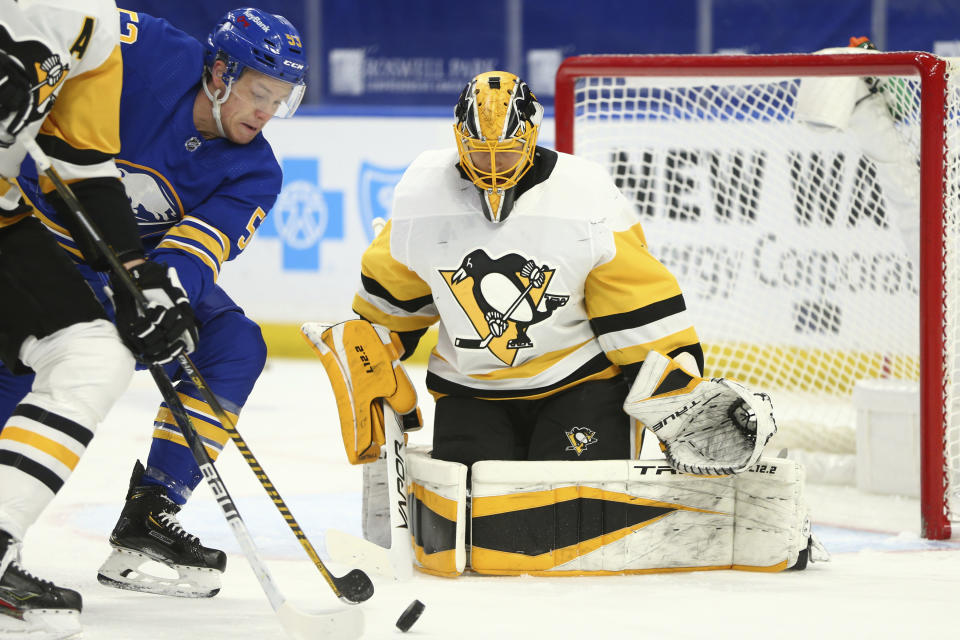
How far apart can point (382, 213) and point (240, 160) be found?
114 inches

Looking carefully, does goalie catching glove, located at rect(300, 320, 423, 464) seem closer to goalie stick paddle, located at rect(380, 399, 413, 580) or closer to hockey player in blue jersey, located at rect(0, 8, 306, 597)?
goalie stick paddle, located at rect(380, 399, 413, 580)

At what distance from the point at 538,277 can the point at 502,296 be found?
3.0 inches

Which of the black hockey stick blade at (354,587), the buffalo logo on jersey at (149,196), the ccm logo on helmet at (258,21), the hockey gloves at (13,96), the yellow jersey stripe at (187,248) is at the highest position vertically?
the ccm logo on helmet at (258,21)

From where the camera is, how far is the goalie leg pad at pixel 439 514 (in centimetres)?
241

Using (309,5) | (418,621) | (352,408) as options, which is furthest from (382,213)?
(418,621)

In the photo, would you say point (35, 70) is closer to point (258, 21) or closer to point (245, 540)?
point (258, 21)

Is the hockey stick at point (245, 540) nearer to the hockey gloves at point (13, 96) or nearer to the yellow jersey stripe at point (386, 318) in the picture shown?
the hockey gloves at point (13, 96)

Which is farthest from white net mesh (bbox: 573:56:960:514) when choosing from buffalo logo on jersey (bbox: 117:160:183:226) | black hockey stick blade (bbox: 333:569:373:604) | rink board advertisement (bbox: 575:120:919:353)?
black hockey stick blade (bbox: 333:569:373:604)

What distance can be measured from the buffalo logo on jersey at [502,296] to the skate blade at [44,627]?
921 mm

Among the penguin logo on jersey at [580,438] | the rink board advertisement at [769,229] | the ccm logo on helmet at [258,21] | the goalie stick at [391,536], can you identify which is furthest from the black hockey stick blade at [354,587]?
the rink board advertisement at [769,229]

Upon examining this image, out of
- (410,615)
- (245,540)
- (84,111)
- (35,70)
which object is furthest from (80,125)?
(410,615)

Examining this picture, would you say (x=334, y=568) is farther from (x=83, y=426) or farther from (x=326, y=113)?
(x=326, y=113)

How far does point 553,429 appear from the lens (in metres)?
2.57

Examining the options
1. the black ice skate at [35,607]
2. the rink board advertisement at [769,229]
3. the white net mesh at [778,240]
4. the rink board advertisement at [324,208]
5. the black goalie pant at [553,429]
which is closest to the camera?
the black ice skate at [35,607]
